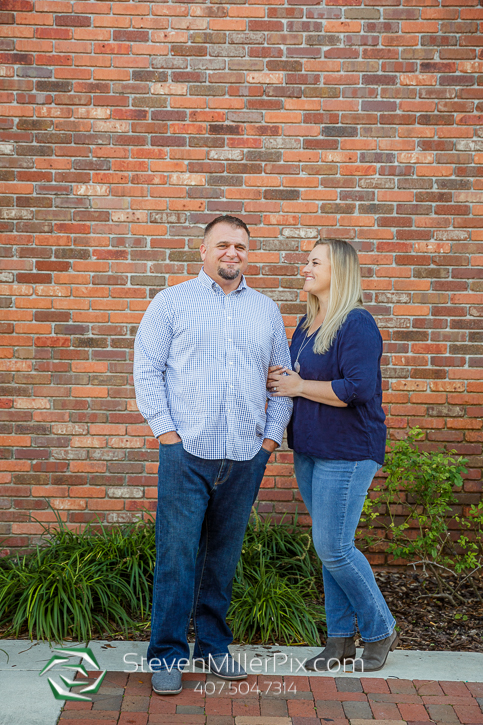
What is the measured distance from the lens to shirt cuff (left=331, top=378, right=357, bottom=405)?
279 centimetres

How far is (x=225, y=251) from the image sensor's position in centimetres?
289

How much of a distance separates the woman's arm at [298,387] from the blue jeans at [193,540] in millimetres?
Answer: 295

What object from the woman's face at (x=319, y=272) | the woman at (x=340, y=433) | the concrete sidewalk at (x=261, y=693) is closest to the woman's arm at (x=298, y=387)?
the woman at (x=340, y=433)

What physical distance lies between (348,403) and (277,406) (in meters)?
0.34

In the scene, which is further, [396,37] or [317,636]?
[396,37]

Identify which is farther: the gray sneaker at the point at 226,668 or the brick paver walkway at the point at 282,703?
the gray sneaker at the point at 226,668

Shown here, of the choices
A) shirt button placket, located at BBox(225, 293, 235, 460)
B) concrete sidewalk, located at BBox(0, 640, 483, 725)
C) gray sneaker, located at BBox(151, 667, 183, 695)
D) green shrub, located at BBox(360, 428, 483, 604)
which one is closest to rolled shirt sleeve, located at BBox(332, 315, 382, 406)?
shirt button placket, located at BBox(225, 293, 235, 460)

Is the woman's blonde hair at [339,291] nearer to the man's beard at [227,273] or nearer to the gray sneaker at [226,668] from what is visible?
the man's beard at [227,273]

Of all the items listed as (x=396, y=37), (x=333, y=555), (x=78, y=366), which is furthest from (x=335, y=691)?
(x=396, y=37)

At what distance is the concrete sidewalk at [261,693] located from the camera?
8.52ft

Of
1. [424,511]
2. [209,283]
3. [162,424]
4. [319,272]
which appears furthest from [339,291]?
[424,511]

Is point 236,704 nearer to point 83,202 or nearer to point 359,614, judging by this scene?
point 359,614

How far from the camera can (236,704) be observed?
270 centimetres

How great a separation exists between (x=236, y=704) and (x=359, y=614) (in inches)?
27.7
